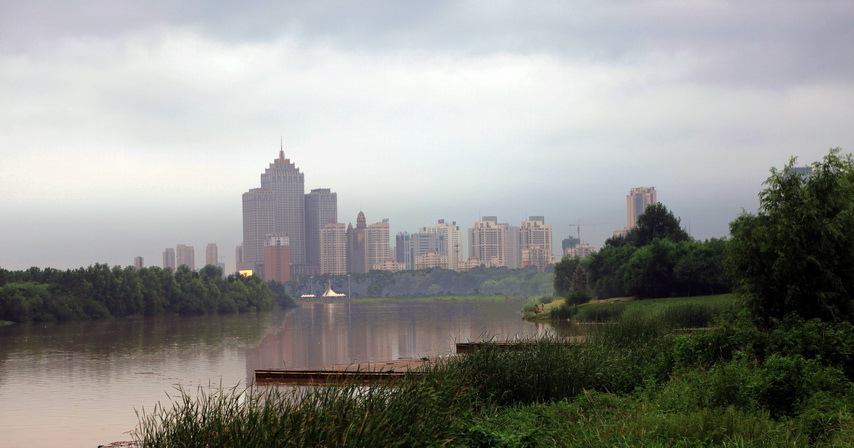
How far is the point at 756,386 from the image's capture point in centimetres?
1175

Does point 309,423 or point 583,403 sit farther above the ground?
point 309,423

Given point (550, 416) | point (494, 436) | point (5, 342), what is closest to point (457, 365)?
point (550, 416)

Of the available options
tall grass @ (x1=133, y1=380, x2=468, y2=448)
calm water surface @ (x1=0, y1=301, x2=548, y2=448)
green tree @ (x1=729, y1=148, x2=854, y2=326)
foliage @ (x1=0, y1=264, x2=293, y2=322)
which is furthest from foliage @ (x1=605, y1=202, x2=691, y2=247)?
tall grass @ (x1=133, y1=380, x2=468, y2=448)

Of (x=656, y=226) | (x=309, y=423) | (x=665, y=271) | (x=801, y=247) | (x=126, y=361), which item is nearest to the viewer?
(x=309, y=423)

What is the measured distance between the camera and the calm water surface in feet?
64.3

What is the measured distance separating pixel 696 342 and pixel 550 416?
5.52m

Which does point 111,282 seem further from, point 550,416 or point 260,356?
point 550,416

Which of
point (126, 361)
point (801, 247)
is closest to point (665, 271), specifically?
point (126, 361)

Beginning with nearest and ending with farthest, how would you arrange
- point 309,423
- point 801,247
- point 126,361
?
point 309,423, point 801,247, point 126,361

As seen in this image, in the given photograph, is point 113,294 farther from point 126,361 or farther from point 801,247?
point 801,247

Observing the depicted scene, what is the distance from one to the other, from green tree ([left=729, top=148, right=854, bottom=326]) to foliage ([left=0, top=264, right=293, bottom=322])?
2565 inches

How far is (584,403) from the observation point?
11883mm

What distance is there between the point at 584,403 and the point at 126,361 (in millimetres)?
28233

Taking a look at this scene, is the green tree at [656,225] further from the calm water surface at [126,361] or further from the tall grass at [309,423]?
the tall grass at [309,423]
